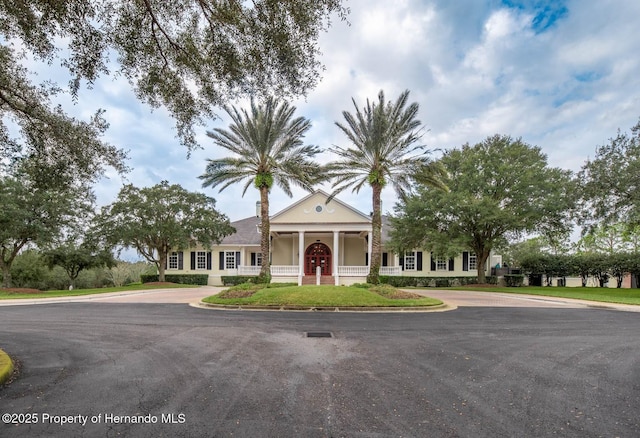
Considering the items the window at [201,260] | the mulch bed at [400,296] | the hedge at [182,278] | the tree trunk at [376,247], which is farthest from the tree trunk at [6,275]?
the mulch bed at [400,296]

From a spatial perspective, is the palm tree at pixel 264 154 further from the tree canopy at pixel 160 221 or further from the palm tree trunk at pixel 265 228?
the tree canopy at pixel 160 221

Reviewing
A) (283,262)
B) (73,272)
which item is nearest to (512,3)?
(283,262)

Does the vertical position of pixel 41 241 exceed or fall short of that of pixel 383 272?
it exceeds it

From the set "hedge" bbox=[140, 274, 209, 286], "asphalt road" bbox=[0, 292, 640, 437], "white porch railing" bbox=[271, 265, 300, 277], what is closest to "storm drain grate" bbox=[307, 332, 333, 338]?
"asphalt road" bbox=[0, 292, 640, 437]

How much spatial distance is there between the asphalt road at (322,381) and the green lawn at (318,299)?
4406mm

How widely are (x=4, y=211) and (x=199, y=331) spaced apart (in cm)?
2113

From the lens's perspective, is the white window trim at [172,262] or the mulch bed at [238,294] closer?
the mulch bed at [238,294]

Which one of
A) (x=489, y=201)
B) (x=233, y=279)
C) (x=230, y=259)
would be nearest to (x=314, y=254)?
(x=233, y=279)

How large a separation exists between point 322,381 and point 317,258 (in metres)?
26.0

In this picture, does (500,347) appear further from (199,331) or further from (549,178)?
(549,178)

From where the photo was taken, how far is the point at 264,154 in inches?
832

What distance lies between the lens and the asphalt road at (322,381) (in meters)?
3.91

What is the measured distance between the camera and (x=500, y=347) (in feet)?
26.0

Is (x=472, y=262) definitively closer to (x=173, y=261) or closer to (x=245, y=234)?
(x=245, y=234)
